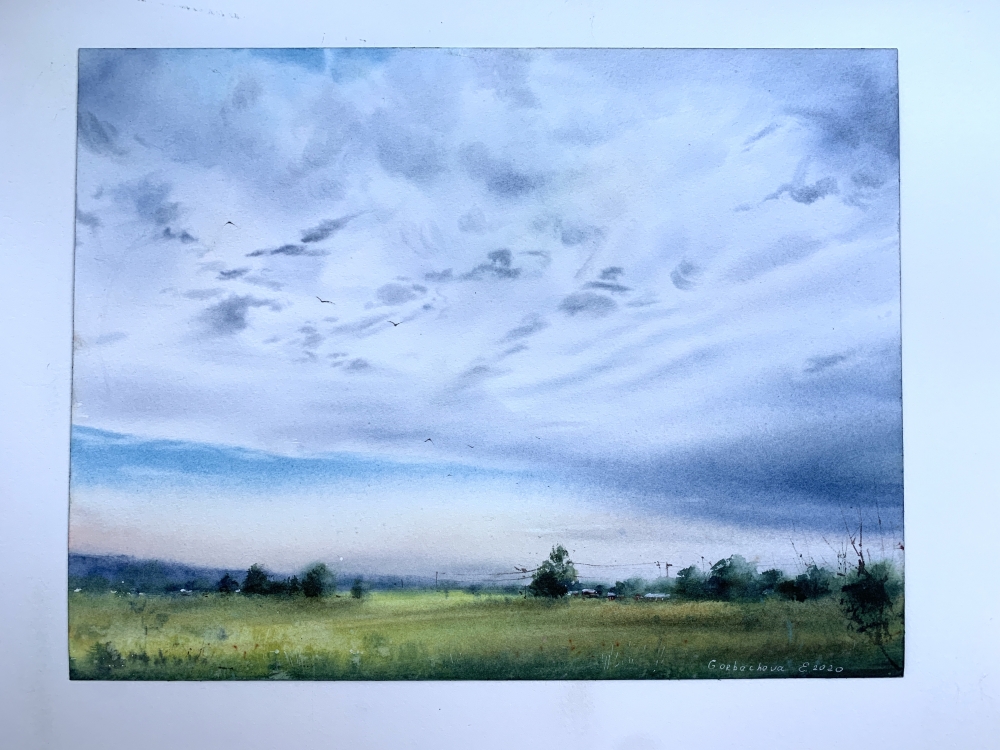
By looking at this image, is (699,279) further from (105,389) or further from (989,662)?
(105,389)

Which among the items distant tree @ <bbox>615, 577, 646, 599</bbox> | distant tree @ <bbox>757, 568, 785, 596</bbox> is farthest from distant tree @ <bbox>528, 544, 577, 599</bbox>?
distant tree @ <bbox>757, 568, 785, 596</bbox>

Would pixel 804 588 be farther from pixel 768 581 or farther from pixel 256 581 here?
pixel 256 581

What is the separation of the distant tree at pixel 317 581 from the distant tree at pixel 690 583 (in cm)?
100

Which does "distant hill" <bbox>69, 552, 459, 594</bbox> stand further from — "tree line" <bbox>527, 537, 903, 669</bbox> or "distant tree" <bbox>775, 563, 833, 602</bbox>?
"distant tree" <bbox>775, 563, 833, 602</bbox>

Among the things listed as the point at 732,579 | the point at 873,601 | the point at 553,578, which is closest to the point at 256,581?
the point at 553,578

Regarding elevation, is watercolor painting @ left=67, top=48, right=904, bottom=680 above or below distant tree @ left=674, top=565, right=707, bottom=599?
above

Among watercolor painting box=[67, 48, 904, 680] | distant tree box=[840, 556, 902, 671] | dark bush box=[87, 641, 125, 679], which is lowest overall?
dark bush box=[87, 641, 125, 679]

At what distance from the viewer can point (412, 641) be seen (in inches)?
87.3

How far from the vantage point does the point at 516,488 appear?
7.33ft

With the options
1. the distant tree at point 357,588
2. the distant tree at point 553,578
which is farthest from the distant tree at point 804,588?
the distant tree at point 357,588

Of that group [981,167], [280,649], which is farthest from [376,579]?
[981,167]

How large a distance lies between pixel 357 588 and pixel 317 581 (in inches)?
4.6

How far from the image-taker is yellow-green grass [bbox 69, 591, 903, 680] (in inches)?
87.0

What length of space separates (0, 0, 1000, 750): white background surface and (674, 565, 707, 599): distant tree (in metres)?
0.26
